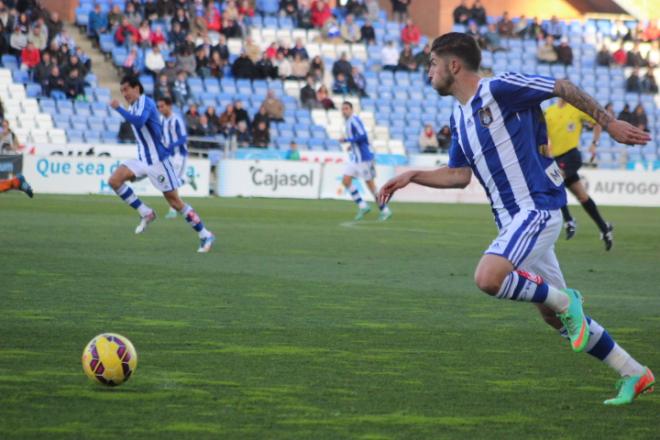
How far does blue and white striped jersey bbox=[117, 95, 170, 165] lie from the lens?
53.7 ft

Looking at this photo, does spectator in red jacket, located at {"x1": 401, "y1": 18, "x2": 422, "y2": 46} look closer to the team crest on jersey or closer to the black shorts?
the black shorts

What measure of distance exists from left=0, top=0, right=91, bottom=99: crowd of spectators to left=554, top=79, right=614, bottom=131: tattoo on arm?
2655 centimetres

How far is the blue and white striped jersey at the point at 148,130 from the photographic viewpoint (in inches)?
645

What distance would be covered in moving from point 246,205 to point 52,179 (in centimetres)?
520

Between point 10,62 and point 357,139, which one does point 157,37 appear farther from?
point 357,139

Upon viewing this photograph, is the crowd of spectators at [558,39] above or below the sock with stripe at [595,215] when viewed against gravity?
below

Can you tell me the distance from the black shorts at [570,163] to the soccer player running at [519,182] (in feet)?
37.4

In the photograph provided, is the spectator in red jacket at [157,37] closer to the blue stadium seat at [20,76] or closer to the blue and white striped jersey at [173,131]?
the blue stadium seat at [20,76]

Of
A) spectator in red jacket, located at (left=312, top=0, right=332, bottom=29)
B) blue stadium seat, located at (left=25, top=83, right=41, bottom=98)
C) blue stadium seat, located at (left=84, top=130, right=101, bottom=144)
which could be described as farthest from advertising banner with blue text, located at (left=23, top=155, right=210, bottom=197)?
spectator in red jacket, located at (left=312, top=0, right=332, bottom=29)

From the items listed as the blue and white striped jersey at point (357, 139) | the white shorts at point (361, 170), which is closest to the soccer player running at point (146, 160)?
the blue and white striped jersey at point (357, 139)

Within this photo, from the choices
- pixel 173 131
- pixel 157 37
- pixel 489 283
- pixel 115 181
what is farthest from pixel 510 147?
pixel 157 37

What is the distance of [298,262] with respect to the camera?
14.1 m

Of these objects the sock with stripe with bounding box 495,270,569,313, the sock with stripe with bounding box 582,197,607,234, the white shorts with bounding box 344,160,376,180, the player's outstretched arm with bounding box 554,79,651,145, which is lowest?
the white shorts with bounding box 344,160,376,180

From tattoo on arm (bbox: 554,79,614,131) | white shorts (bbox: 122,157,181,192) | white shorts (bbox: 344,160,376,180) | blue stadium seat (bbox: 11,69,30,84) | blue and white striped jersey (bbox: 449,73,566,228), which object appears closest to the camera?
tattoo on arm (bbox: 554,79,614,131)
